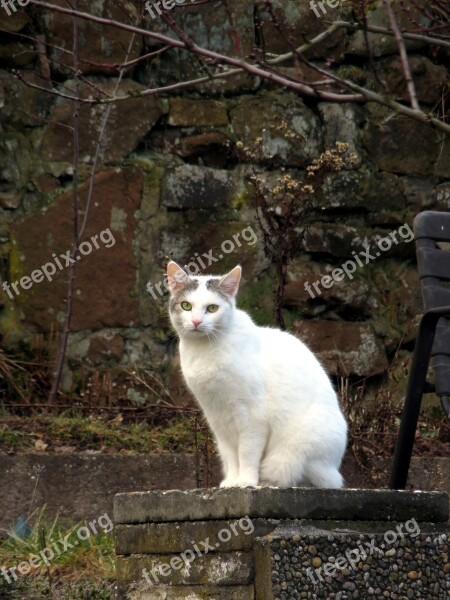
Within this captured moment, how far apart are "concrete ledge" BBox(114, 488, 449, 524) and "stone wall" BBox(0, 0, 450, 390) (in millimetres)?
2445

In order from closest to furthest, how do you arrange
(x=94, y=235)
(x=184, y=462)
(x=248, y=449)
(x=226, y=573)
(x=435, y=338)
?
(x=226, y=573), (x=248, y=449), (x=435, y=338), (x=184, y=462), (x=94, y=235)

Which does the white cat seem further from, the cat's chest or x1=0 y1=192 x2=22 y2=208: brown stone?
x1=0 y1=192 x2=22 y2=208: brown stone

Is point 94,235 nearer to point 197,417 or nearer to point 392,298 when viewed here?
point 197,417

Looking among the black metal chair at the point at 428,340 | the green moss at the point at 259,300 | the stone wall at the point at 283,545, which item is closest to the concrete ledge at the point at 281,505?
the stone wall at the point at 283,545

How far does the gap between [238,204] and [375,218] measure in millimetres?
777

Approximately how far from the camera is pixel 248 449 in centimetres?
314

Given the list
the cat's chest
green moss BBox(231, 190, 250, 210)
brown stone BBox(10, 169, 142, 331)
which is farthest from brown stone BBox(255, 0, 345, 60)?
the cat's chest

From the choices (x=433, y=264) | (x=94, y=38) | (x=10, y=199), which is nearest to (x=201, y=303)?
(x=433, y=264)

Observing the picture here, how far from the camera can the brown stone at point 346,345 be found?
18.0 feet

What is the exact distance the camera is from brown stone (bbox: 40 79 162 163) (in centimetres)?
552

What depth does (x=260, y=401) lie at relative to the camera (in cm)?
315

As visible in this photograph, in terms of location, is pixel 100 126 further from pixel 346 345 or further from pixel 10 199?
pixel 346 345

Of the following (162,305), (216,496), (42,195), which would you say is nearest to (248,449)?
(216,496)

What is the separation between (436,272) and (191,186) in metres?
2.19
